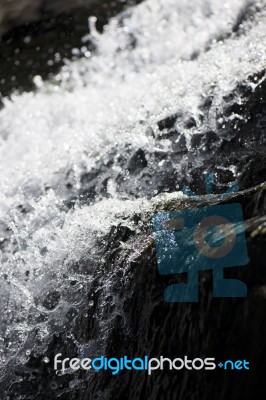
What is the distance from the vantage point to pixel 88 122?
5504 mm

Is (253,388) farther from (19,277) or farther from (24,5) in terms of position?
(24,5)

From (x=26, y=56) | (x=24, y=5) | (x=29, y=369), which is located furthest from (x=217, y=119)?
(x=24, y=5)

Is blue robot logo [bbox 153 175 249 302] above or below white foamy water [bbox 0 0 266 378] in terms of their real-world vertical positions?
below

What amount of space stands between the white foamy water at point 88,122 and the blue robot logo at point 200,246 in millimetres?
604

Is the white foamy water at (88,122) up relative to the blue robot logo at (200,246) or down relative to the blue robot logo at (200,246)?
up

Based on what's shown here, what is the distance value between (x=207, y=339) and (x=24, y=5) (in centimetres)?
669

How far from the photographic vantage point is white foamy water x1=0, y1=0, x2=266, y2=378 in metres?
3.35

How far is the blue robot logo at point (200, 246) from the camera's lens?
1.95 metres

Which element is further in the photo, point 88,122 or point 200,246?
point 88,122

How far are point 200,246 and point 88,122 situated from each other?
3.48 metres

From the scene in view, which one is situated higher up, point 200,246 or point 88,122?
point 88,122

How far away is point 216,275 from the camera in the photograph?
1.99 m

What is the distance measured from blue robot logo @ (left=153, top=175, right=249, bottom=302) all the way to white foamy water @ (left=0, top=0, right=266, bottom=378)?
1.98 feet

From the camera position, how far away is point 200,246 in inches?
89.8
